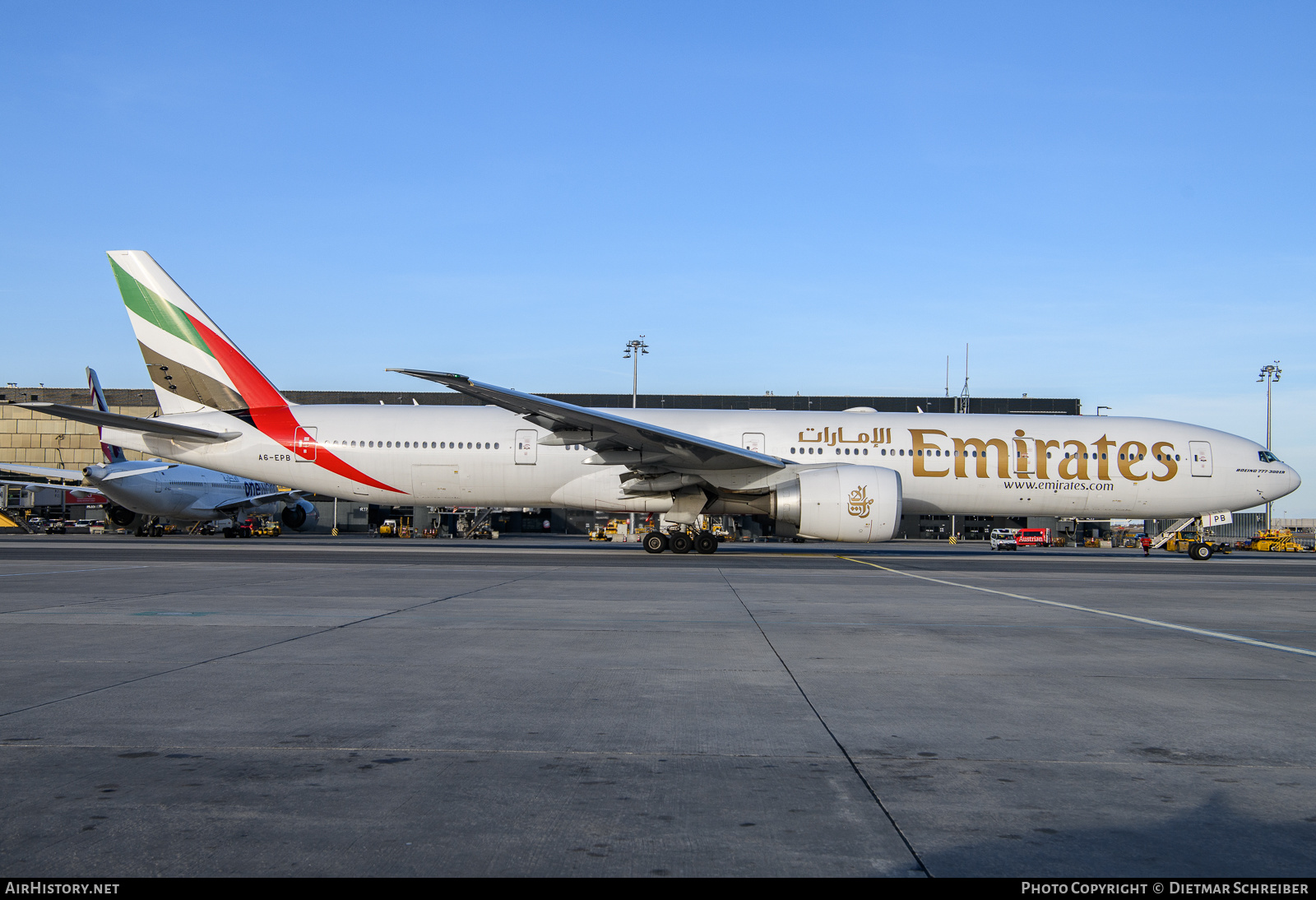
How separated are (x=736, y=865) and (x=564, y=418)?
16.1 metres

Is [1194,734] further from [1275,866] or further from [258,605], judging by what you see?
[258,605]

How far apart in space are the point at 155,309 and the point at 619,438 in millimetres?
12592

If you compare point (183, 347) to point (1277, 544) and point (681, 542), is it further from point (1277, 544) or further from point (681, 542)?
point (1277, 544)

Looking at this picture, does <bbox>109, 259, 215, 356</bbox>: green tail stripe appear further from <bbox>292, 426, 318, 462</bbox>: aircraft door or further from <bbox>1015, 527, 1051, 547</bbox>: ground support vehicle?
<bbox>1015, 527, 1051, 547</bbox>: ground support vehicle

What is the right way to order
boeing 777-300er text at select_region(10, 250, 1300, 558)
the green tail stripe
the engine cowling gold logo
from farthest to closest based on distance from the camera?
the green tail stripe → boeing 777-300er text at select_region(10, 250, 1300, 558) → the engine cowling gold logo

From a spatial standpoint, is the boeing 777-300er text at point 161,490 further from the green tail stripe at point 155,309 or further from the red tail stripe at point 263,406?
the red tail stripe at point 263,406

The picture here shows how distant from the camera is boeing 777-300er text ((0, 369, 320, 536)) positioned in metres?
35.8

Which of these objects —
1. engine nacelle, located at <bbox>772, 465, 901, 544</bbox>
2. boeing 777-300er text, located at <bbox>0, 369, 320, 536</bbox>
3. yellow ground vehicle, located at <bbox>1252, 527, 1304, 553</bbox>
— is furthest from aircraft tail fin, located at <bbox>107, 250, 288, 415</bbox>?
yellow ground vehicle, located at <bbox>1252, 527, 1304, 553</bbox>

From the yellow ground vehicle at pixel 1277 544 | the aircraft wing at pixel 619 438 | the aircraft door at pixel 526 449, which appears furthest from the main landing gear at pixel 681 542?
the yellow ground vehicle at pixel 1277 544

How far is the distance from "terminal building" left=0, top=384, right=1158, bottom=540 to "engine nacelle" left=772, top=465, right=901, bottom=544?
91.4 ft

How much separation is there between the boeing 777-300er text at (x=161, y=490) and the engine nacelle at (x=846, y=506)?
23644 mm

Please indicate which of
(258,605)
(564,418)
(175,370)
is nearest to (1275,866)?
(258,605)

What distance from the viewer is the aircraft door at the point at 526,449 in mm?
21453
